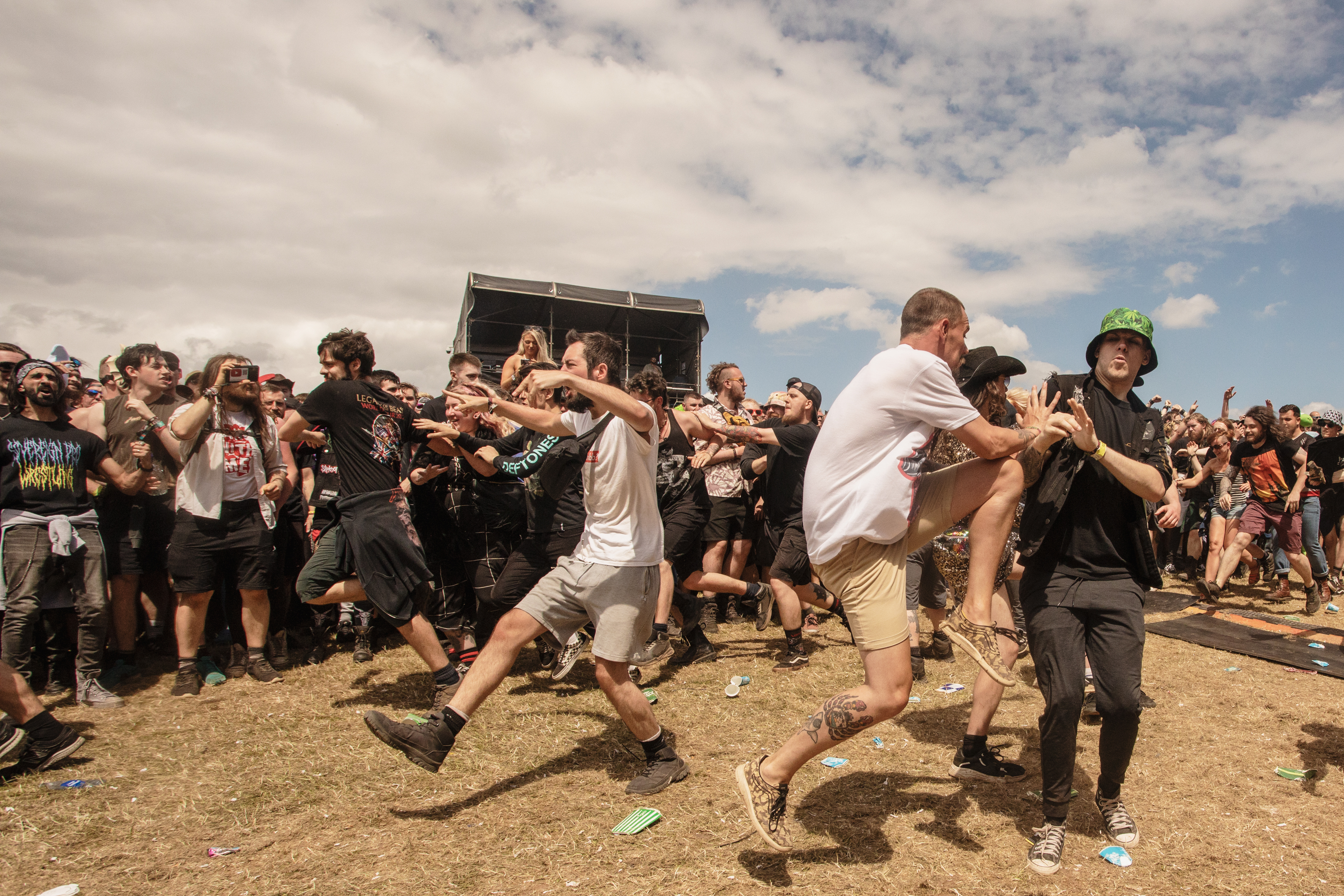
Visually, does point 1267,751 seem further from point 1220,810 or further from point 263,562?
point 263,562

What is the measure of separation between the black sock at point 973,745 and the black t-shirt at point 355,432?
3.72 metres

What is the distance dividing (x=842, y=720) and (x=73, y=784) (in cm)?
389

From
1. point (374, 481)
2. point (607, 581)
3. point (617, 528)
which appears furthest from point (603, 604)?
point (374, 481)

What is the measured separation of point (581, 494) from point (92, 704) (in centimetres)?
362

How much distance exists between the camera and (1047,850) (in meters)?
3.05

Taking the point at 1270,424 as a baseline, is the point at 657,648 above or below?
below

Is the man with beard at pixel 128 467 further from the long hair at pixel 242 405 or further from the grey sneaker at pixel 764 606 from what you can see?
the grey sneaker at pixel 764 606

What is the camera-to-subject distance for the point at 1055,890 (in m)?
2.90

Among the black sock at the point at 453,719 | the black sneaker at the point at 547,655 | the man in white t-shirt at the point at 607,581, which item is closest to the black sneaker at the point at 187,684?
the black sneaker at the point at 547,655

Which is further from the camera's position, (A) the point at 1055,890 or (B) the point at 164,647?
(B) the point at 164,647

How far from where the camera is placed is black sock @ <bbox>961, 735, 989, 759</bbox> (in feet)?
12.7

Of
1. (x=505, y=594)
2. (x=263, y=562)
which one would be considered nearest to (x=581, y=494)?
(x=505, y=594)

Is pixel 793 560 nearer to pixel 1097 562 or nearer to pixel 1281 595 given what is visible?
pixel 1097 562

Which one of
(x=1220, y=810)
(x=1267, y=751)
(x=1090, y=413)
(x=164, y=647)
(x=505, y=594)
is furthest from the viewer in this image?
(x=164, y=647)
